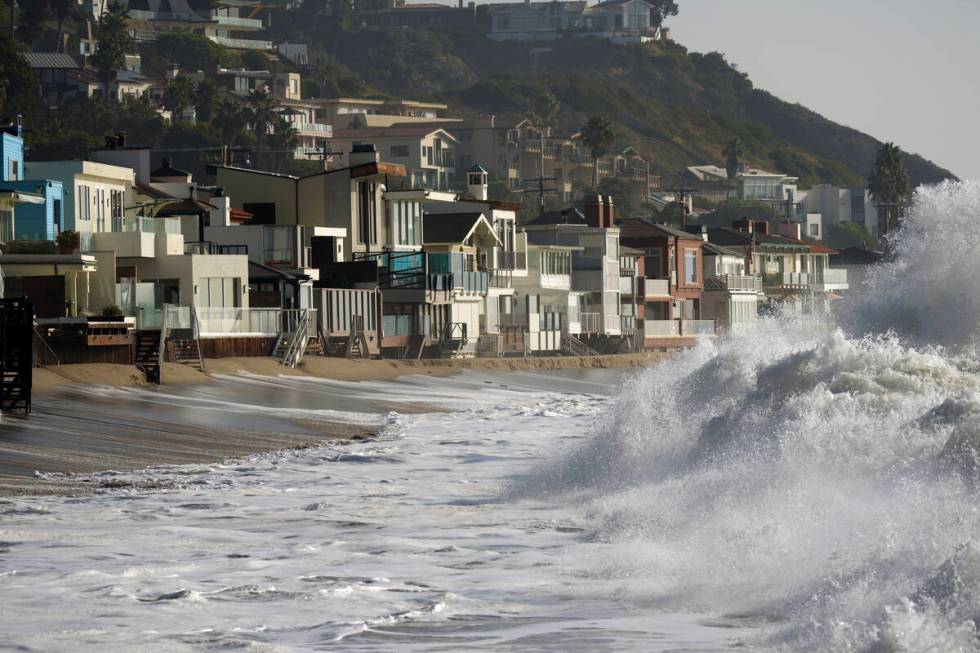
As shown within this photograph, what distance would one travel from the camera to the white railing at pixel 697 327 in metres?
94.2

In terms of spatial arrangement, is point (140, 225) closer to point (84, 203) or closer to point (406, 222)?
point (84, 203)

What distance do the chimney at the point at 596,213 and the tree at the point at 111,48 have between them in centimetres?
7877

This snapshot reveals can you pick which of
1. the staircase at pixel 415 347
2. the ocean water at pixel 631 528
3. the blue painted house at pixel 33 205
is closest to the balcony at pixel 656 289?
the staircase at pixel 415 347

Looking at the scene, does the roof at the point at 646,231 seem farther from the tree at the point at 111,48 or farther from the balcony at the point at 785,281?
the tree at the point at 111,48

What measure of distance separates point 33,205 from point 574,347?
3397 cm

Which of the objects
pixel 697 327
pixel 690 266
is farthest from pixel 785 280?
pixel 697 327

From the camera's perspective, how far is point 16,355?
36000 mm

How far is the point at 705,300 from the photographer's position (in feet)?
342

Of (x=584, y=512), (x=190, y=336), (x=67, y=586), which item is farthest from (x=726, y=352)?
(x=190, y=336)

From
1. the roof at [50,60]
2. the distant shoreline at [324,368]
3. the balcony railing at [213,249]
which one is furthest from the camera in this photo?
the roof at [50,60]

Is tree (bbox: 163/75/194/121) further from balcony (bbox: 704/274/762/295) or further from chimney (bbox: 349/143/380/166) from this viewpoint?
chimney (bbox: 349/143/380/166)

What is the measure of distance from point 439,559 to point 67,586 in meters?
4.33

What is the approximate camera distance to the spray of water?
15.5m


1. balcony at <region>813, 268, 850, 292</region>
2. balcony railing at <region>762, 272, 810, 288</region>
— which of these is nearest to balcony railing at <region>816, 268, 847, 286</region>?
balcony at <region>813, 268, 850, 292</region>
